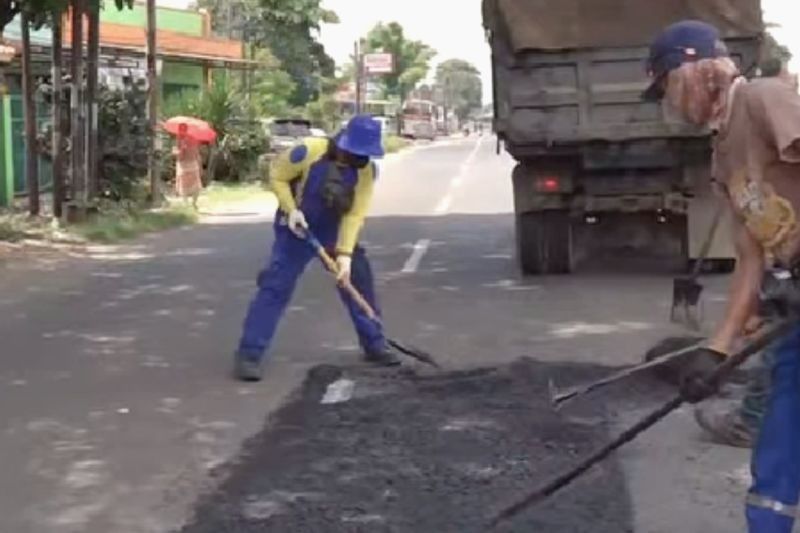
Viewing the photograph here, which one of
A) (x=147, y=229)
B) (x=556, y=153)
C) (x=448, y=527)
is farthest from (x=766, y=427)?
(x=147, y=229)

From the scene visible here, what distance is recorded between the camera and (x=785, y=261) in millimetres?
4320

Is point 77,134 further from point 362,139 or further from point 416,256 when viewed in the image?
point 362,139

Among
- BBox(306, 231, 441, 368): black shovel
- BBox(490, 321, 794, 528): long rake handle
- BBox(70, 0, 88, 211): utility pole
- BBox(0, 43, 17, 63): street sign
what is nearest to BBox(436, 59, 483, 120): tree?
Answer: BBox(0, 43, 17, 63): street sign

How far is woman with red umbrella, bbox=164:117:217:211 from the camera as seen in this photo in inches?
949

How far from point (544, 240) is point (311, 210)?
15.6ft

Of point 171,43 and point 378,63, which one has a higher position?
point 378,63

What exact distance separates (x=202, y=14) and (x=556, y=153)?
35385mm

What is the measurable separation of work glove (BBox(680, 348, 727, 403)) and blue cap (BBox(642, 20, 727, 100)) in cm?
81

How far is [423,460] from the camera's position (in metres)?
6.41

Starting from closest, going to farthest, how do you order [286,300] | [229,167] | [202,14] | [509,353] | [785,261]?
1. [785,261]
2. [286,300]
3. [509,353]
4. [229,167]
5. [202,14]

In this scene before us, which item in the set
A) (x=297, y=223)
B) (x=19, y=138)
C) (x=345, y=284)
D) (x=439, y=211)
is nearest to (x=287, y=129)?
(x=19, y=138)

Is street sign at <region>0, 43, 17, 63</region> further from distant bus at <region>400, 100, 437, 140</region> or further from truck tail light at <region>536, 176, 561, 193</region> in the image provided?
distant bus at <region>400, 100, 437, 140</region>

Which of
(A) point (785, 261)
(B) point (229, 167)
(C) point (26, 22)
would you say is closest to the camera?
(A) point (785, 261)

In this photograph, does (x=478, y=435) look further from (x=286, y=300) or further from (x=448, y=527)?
(x=286, y=300)
